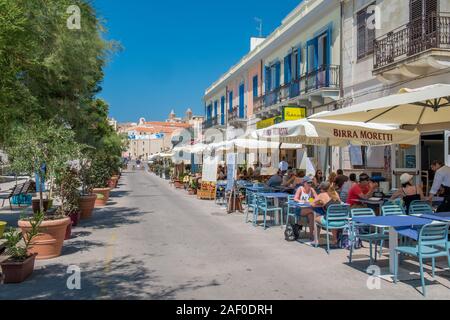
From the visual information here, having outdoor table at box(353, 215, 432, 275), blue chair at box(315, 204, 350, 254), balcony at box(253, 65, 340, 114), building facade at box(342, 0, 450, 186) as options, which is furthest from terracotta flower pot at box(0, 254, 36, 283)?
balcony at box(253, 65, 340, 114)

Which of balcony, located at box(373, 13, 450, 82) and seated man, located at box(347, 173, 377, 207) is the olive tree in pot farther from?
balcony, located at box(373, 13, 450, 82)

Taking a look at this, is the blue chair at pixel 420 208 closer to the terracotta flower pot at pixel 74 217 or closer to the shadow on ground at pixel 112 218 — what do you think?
the shadow on ground at pixel 112 218

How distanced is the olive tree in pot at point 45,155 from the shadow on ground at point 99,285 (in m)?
0.64

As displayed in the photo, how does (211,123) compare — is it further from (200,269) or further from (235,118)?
(200,269)

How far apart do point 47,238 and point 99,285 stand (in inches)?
82.1

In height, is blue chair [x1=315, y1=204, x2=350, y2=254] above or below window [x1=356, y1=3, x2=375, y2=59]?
below

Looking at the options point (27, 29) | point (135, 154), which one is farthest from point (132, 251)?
point (135, 154)

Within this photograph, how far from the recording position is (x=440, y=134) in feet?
42.5

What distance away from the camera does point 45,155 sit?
8.62 metres

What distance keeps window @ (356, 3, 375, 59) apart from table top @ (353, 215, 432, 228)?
1034 centimetres

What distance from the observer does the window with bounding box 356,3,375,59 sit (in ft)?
50.9

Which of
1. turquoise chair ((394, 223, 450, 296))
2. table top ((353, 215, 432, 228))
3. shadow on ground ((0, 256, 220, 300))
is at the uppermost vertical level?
table top ((353, 215, 432, 228))
